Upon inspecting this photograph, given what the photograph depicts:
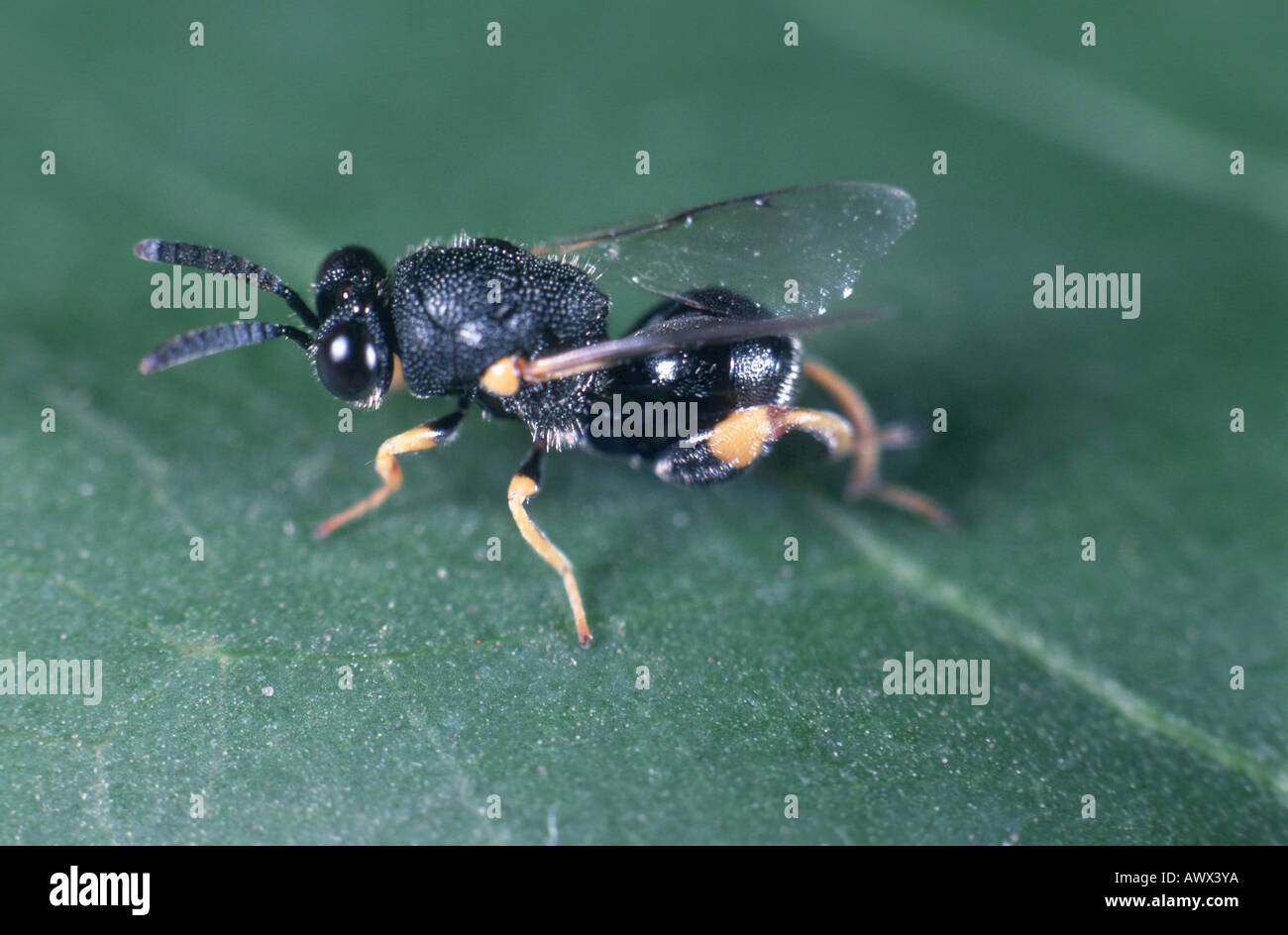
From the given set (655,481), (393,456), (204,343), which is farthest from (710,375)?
(204,343)

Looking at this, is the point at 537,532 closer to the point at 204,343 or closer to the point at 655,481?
the point at 655,481

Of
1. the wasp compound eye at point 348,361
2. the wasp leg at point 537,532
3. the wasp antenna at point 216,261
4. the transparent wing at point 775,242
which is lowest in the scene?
the wasp leg at point 537,532

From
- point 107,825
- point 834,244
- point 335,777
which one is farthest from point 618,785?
point 834,244

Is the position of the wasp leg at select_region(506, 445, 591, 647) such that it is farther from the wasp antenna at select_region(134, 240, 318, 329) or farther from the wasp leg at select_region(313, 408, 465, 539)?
the wasp antenna at select_region(134, 240, 318, 329)

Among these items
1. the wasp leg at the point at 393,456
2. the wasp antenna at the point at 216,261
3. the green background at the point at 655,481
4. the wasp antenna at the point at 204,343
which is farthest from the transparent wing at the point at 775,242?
the wasp antenna at the point at 204,343

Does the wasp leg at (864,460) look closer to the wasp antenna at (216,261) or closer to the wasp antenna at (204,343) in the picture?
the wasp antenna at (216,261)

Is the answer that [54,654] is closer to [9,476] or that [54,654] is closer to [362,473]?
[9,476]

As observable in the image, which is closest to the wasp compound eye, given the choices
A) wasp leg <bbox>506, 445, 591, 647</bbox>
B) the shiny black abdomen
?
wasp leg <bbox>506, 445, 591, 647</bbox>
